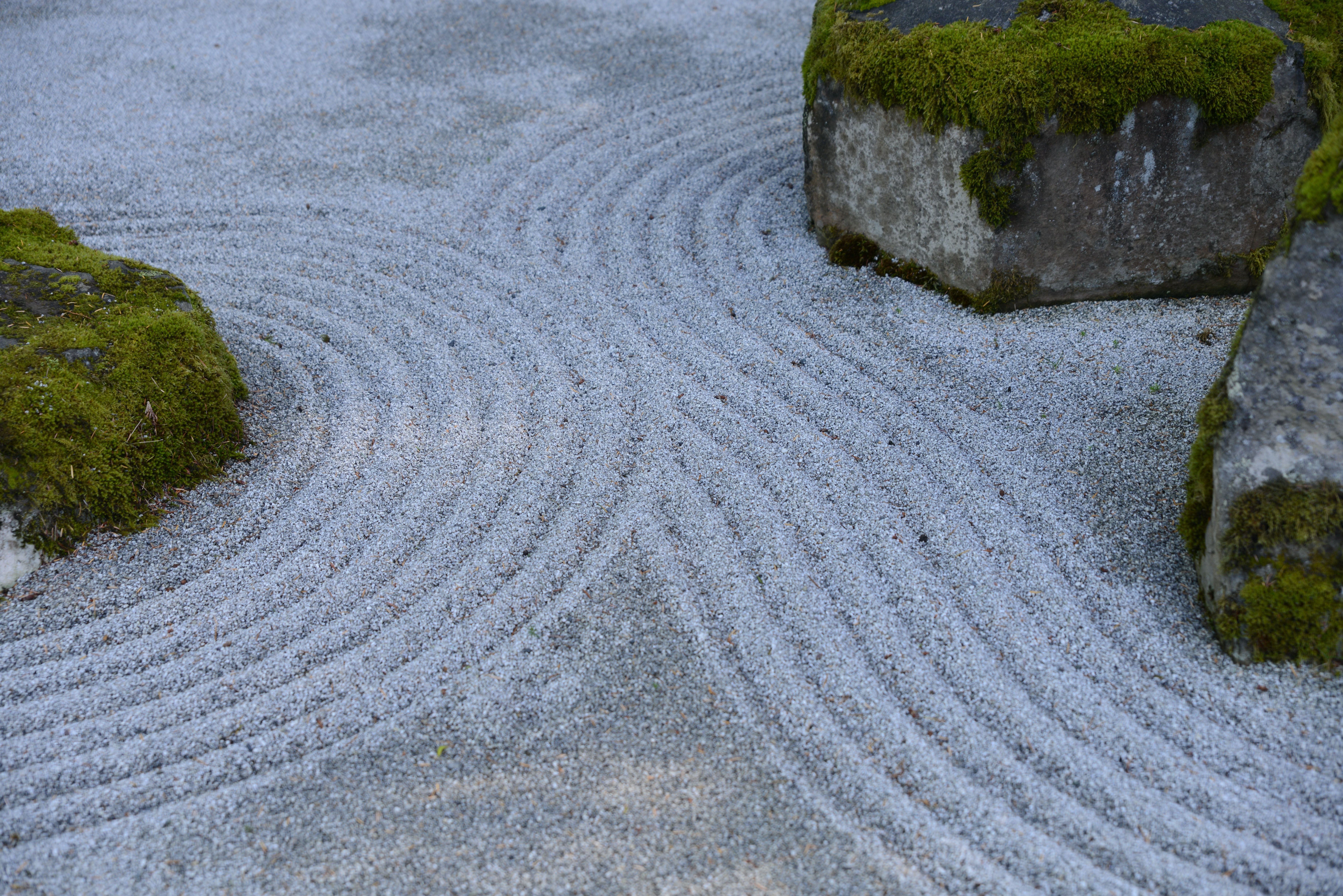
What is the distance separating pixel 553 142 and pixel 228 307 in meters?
3.35

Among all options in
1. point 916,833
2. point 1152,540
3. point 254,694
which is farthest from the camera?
point 1152,540

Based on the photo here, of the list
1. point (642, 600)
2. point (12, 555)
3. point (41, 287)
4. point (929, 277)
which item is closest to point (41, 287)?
point (41, 287)

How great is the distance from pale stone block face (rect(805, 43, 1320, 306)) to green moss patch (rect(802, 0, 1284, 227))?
76mm

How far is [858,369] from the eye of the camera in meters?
5.52

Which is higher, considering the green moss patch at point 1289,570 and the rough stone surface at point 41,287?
the rough stone surface at point 41,287

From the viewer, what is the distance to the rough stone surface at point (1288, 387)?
3367 millimetres

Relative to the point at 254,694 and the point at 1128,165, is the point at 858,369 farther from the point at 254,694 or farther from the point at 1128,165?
the point at 254,694

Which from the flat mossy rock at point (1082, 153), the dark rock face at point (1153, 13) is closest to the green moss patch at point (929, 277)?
the flat mossy rock at point (1082, 153)

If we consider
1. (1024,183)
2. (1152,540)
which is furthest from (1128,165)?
(1152,540)

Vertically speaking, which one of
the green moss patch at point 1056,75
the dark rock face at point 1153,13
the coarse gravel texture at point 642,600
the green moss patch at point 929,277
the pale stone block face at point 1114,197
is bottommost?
the coarse gravel texture at point 642,600

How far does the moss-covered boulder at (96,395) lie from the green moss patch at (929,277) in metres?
4.12

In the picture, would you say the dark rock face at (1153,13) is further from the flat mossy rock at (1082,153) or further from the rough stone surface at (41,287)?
the rough stone surface at (41,287)

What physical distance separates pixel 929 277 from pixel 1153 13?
2.04 metres

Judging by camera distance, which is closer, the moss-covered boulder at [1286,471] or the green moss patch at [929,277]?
the moss-covered boulder at [1286,471]
